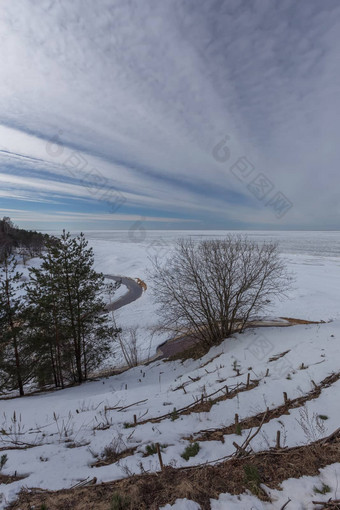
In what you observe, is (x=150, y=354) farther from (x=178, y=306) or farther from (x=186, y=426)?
(x=186, y=426)

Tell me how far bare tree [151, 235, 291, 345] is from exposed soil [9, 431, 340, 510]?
9.98 meters

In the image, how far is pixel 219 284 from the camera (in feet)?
42.9

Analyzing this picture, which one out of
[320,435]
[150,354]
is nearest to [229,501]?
[320,435]

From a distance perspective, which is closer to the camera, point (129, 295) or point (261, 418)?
point (261, 418)

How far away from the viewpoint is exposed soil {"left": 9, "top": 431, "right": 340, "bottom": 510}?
2549 mm

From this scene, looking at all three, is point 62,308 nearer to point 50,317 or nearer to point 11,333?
point 50,317

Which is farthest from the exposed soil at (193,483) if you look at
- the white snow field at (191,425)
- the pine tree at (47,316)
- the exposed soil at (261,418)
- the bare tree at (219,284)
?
the pine tree at (47,316)

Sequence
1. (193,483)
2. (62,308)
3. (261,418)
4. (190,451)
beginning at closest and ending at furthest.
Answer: (193,483) → (190,451) → (261,418) → (62,308)

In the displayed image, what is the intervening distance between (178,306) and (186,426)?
31.1ft

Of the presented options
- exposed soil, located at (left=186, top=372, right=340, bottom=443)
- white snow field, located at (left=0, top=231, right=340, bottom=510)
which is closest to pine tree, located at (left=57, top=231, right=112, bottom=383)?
white snow field, located at (left=0, top=231, right=340, bottom=510)

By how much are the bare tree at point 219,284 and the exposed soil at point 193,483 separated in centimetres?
998

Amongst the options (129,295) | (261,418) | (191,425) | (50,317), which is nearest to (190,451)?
(191,425)

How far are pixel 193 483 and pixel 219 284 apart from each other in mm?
10696

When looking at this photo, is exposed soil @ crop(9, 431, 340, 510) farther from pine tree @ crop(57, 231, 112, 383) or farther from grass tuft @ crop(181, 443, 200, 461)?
pine tree @ crop(57, 231, 112, 383)
